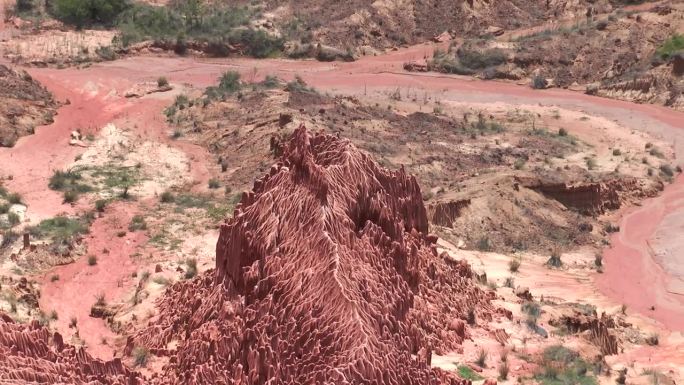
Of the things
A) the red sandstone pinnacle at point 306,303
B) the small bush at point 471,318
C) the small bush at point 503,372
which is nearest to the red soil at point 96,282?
the red sandstone pinnacle at point 306,303

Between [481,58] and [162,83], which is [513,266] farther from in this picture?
[481,58]

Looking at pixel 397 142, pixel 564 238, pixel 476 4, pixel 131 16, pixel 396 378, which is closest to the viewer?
pixel 396 378

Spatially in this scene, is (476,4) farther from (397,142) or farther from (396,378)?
(396,378)

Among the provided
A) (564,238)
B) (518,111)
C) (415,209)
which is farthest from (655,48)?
(415,209)

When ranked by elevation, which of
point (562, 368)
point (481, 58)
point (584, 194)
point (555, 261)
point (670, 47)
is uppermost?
point (670, 47)

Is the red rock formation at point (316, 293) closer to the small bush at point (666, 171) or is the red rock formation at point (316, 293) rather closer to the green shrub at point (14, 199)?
the green shrub at point (14, 199)

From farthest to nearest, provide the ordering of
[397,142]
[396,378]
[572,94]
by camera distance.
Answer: [572,94] → [397,142] → [396,378]

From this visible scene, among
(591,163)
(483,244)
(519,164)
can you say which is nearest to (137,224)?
(483,244)
